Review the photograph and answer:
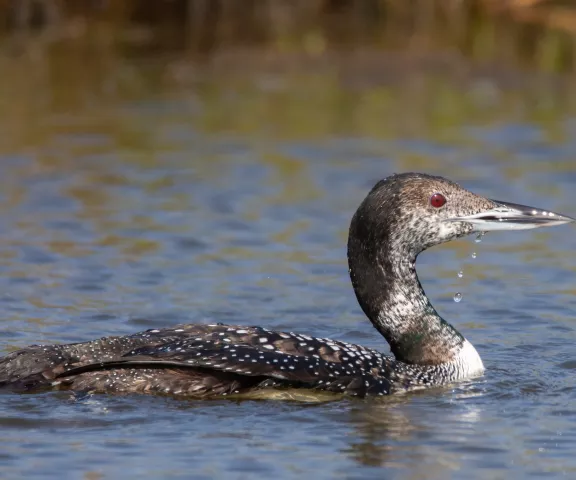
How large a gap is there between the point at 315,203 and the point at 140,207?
4.12ft

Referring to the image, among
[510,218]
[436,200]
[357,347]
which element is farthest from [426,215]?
[357,347]

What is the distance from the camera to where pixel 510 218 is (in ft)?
22.4

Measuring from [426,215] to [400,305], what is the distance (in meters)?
0.45

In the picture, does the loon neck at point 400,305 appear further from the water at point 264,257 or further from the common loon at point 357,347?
the water at point 264,257

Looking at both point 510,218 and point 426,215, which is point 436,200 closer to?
point 426,215

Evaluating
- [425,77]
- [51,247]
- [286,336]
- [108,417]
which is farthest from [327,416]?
[425,77]

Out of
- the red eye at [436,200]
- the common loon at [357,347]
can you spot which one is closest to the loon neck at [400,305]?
the common loon at [357,347]

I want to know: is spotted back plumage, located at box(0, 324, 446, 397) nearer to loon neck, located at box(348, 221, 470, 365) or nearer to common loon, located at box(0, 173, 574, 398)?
common loon, located at box(0, 173, 574, 398)

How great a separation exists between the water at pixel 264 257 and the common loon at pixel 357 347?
0.31ft

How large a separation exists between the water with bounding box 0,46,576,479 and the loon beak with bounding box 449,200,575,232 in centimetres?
69

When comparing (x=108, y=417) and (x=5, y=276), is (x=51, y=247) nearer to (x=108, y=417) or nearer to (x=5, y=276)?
(x=5, y=276)

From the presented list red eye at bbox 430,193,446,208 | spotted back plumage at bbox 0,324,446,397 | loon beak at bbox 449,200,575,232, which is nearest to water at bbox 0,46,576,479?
spotted back plumage at bbox 0,324,446,397

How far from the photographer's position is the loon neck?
6781 millimetres

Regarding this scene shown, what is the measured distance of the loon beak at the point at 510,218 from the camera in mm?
6781
